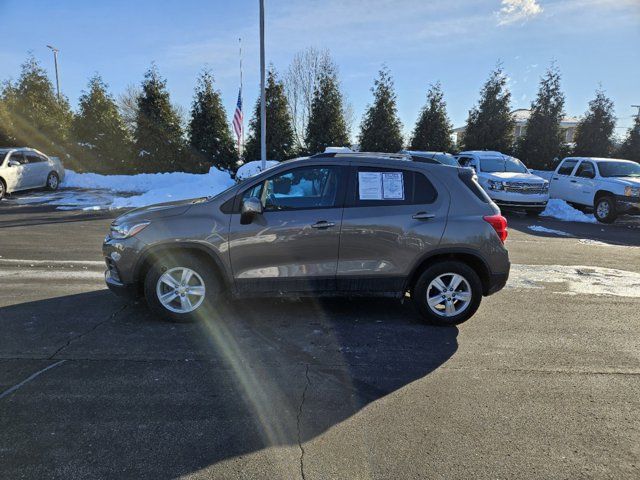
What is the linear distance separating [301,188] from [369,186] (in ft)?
2.36

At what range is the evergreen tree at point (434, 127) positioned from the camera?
2480cm

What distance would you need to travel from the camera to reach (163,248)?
468 cm

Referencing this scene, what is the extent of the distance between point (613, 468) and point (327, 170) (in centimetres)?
341

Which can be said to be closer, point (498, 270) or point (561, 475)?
point (561, 475)

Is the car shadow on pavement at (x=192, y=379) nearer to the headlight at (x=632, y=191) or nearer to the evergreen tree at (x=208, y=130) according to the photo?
the headlight at (x=632, y=191)

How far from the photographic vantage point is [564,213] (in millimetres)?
15070

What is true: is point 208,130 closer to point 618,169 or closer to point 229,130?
point 229,130

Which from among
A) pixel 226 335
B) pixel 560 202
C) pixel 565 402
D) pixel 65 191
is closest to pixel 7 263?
pixel 226 335

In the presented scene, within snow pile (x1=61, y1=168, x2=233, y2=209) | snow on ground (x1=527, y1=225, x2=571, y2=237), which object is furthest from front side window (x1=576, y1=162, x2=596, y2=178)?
snow pile (x1=61, y1=168, x2=233, y2=209)

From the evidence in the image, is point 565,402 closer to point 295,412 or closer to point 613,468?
point 613,468

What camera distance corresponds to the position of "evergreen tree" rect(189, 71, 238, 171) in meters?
21.8

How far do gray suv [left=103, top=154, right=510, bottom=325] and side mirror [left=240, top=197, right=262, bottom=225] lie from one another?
0.02m

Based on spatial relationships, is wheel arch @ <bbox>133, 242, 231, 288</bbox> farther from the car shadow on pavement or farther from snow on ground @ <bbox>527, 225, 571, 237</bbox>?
snow on ground @ <bbox>527, 225, 571, 237</bbox>

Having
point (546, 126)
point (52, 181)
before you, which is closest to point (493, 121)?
point (546, 126)
